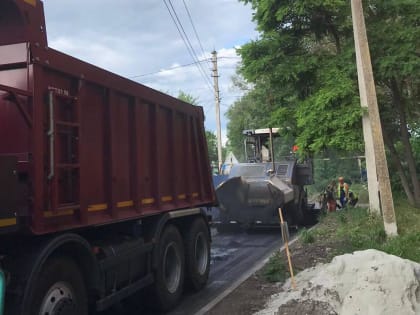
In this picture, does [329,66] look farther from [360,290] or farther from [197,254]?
[360,290]

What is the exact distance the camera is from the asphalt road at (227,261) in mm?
7371

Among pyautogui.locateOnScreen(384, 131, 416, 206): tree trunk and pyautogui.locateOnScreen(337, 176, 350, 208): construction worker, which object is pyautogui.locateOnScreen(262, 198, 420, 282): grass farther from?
pyautogui.locateOnScreen(337, 176, 350, 208): construction worker

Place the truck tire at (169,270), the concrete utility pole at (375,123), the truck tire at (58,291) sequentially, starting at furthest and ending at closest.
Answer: the concrete utility pole at (375,123) < the truck tire at (169,270) < the truck tire at (58,291)

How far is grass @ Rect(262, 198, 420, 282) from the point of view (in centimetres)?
921

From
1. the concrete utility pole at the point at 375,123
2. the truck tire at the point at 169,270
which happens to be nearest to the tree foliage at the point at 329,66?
the concrete utility pole at the point at 375,123

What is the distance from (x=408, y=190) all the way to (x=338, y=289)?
11311mm

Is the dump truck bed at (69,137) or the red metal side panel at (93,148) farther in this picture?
the red metal side panel at (93,148)

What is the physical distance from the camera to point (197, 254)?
A: 8.62 meters

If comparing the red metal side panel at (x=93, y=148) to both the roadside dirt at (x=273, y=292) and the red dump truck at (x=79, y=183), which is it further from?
the roadside dirt at (x=273, y=292)

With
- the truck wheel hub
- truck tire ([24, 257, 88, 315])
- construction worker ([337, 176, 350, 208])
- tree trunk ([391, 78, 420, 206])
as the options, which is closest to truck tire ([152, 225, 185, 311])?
truck tire ([24, 257, 88, 315])

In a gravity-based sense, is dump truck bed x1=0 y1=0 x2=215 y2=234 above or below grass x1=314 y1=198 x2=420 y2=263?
above

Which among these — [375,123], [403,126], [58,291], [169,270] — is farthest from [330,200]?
[58,291]

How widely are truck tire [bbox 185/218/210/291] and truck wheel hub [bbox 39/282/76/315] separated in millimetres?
3298

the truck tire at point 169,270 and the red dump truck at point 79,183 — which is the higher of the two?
the red dump truck at point 79,183
